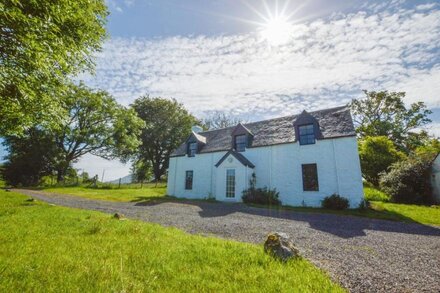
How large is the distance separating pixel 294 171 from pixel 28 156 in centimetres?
4016

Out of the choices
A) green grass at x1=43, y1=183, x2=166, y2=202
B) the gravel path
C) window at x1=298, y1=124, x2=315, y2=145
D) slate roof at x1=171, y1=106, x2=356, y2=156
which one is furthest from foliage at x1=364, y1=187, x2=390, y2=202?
green grass at x1=43, y1=183, x2=166, y2=202

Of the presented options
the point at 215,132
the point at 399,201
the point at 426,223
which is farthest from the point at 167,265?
the point at 215,132

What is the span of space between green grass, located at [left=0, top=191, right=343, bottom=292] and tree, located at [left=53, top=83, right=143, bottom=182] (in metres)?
32.3

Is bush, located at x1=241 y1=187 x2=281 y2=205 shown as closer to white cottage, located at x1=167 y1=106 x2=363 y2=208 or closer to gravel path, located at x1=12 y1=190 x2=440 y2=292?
white cottage, located at x1=167 y1=106 x2=363 y2=208

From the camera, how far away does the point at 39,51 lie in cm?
698

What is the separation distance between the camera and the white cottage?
609 inches

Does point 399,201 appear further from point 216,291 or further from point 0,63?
point 0,63

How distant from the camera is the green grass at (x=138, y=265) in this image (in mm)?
3393

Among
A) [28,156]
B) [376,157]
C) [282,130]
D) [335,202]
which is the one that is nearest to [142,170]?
[28,156]

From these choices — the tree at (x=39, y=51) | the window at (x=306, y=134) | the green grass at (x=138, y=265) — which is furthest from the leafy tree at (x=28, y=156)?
the window at (x=306, y=134)

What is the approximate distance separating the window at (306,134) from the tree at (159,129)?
3426 cm

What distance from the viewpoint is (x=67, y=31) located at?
376 inches

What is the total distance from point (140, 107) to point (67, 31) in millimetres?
40558

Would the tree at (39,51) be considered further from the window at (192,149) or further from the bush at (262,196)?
the bush at (262,196)
